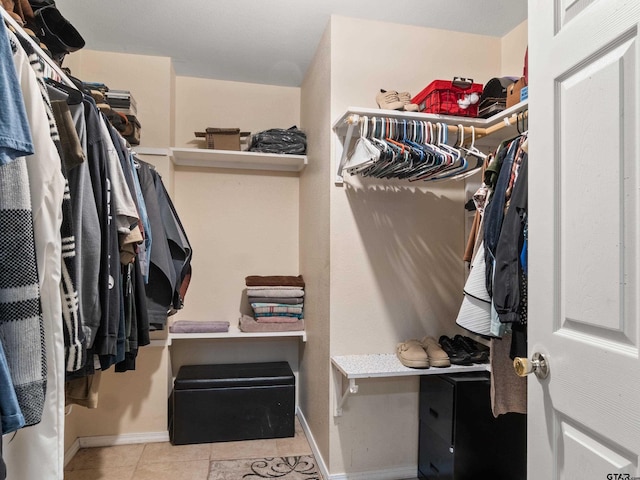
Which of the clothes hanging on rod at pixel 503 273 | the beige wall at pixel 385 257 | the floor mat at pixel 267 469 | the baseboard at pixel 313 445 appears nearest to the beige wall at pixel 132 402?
the floor mat at pixel 267 469

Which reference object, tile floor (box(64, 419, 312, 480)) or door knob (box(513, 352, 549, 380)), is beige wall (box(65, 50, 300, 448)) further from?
door knob (box(513, 352, 549, 380))

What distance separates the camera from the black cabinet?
1.80 m

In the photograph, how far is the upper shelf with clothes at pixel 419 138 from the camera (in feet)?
5.34

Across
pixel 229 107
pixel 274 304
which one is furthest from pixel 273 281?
pixel 229 107

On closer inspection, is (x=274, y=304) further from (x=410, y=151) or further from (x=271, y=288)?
(x=410, y=151)

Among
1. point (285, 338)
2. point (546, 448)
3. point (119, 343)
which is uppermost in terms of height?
point (119, 343)

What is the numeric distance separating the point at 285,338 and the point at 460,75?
2166mm

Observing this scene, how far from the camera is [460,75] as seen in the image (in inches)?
90.0

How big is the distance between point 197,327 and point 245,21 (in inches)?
75.2

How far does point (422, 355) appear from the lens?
6.14ft

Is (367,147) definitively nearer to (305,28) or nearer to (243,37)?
(305,28)

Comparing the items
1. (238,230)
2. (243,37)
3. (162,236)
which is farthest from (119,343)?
(243,37)

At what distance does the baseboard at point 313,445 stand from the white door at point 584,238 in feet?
4.53

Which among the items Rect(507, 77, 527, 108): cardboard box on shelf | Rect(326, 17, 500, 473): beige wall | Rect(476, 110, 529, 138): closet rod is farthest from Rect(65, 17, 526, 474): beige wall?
Rect(507, 77, 527, 108): cardboard box on shelf
